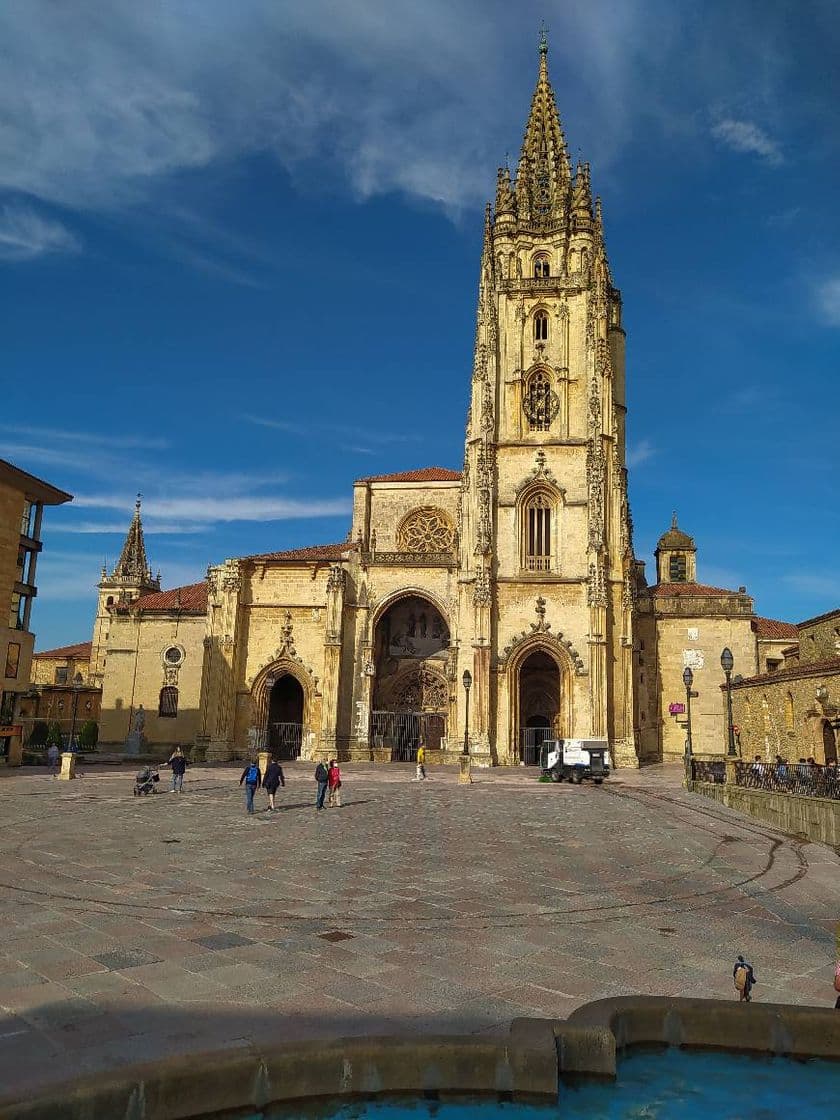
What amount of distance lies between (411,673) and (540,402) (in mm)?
15156

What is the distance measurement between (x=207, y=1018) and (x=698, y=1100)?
3285mm

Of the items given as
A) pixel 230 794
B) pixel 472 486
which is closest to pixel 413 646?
pixel 472 486

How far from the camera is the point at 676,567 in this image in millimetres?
61625

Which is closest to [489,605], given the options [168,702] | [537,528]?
[537,528]

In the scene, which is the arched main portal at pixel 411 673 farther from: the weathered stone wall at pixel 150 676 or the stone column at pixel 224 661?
the weathered stone wall at pixel 150 676

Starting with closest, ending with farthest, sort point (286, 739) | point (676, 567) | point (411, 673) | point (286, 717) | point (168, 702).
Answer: point (286, 739) → point (411, 673) → point (168, 702) → point (286, 717) → point (676, 567)

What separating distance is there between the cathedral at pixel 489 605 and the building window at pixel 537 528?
7 centimetres

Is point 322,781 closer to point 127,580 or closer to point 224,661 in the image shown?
point 224,661

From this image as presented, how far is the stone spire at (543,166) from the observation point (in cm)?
4409

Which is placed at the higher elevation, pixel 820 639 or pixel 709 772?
pixel 820 639

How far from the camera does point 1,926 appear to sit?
7.87 m

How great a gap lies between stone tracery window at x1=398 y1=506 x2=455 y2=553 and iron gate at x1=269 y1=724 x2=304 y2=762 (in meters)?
10.9

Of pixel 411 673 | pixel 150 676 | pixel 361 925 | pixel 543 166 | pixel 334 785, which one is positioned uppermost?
pixel 543 166

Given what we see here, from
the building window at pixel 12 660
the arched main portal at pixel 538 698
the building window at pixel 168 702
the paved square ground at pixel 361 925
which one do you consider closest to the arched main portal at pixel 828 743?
the paved square ground at pixel 361 925
